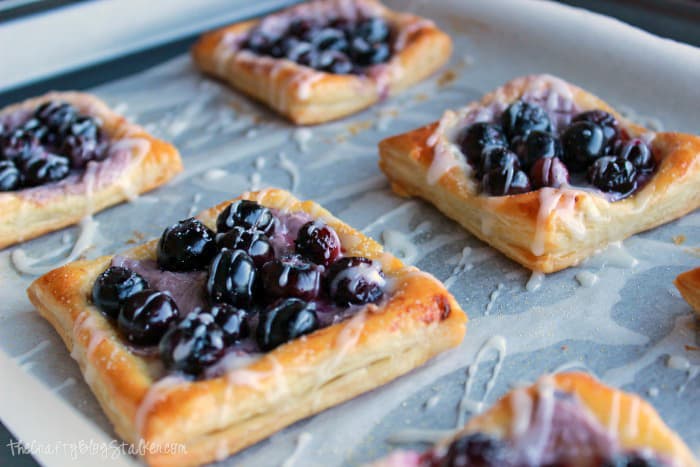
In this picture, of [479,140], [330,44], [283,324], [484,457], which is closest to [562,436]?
[484,457]

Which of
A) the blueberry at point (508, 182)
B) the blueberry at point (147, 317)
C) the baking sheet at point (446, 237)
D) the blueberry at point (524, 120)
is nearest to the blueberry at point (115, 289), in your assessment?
the blueberry at point (147, 317)

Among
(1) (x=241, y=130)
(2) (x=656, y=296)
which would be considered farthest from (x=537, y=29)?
(2) (x=656, y=296)

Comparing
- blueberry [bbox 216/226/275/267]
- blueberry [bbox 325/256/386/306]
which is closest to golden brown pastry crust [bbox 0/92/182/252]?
blueberry [bbox 216/226/275/267]

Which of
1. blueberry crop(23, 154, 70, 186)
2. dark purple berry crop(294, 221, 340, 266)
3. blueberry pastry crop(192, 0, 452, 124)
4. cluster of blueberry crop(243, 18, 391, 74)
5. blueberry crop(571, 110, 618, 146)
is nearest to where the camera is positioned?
dark purple berry crop(294, 221, 340, 266)

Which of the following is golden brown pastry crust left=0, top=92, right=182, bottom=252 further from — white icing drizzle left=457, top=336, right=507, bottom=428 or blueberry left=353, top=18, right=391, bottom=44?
white icing drizzle left=457, top=336, right=507, bottom=428

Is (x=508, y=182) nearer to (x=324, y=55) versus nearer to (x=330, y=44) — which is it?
(x=324, y=55)

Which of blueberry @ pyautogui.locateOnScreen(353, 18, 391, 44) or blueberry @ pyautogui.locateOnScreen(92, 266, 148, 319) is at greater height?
blueberry @ pyautogui.locateOnScreen(353, 18, 391, 44)
